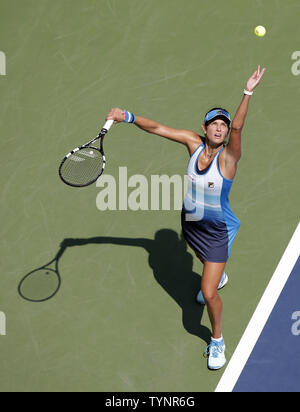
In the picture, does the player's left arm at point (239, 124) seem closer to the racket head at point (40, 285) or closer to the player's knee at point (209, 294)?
the player's knee at point (209, 294)

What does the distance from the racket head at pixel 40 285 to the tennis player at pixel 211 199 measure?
192 cm

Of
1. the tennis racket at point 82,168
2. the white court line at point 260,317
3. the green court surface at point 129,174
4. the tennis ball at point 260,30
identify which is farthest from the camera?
the tennis ball at point 260,30

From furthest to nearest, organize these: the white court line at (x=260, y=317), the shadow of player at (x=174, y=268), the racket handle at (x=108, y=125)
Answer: the shadow of player at (x=174, y=268), the white court line at (x=260, y=317), the racket handle at (x=108, y=125)

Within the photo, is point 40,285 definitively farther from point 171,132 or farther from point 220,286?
point 171,132

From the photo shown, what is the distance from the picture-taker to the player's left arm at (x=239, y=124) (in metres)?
5.12

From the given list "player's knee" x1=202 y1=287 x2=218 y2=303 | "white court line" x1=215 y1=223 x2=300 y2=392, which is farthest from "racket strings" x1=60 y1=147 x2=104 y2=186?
"white court line" x1=215 y1=223 x2=300 y2=392

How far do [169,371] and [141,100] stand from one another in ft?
13.7

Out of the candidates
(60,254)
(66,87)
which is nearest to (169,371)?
(60,254)

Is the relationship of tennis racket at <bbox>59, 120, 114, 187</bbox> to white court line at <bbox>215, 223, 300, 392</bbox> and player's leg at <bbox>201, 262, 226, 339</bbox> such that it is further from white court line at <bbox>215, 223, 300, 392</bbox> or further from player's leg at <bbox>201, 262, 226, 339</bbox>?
white court line at <bbox>215, 223, 300, 392</bbox>

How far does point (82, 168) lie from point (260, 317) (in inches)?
109

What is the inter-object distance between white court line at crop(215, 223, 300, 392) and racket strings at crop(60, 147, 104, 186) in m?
2.58

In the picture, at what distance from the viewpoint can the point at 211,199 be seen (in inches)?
227

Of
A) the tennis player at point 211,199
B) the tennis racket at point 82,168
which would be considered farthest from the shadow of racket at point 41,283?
the tennis player at point 211,199

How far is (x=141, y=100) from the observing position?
8.41 m
